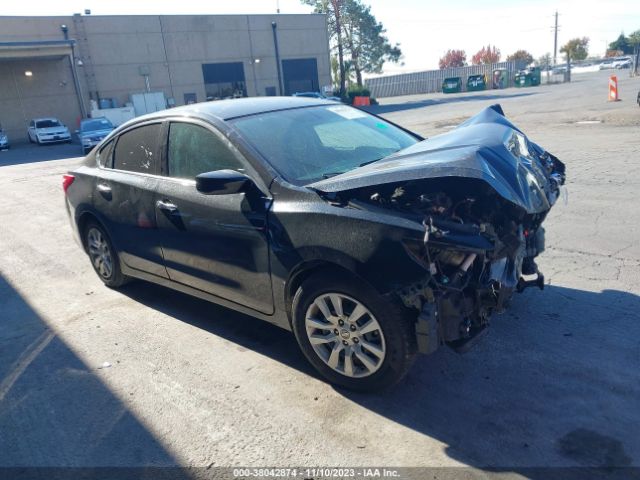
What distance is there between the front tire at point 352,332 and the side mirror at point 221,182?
778 millimetres

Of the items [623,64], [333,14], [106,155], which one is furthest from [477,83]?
[106,155]

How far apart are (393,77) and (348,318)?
63.5 metres

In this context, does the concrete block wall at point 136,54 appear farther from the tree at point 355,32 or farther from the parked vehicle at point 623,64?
the parked vehicle at point 623,64

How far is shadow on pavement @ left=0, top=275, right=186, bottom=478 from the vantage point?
291 centimetres

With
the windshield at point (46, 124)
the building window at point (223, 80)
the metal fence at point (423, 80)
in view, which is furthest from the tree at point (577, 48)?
the windshield at point (46, 124)

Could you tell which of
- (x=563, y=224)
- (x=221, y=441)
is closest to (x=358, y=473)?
(x=221, y=441)

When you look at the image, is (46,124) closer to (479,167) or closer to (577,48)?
(479,167)

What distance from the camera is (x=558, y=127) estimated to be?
50.9 feet

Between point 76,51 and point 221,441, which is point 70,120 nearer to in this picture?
point 76,51

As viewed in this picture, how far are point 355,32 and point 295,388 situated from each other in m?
61.0

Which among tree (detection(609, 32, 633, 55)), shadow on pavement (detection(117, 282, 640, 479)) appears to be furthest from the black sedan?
tree (detection(609, 32, 633, 55))

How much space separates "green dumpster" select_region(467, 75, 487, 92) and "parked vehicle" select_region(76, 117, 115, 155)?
38202mm

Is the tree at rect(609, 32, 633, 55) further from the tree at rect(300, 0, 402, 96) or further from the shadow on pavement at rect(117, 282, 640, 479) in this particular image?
the shadow on pavement at rect(117, 282, 640, 479)

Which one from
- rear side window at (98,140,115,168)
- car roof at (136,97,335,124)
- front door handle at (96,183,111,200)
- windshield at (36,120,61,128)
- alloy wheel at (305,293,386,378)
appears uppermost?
windshield at (36,120,61,128)
